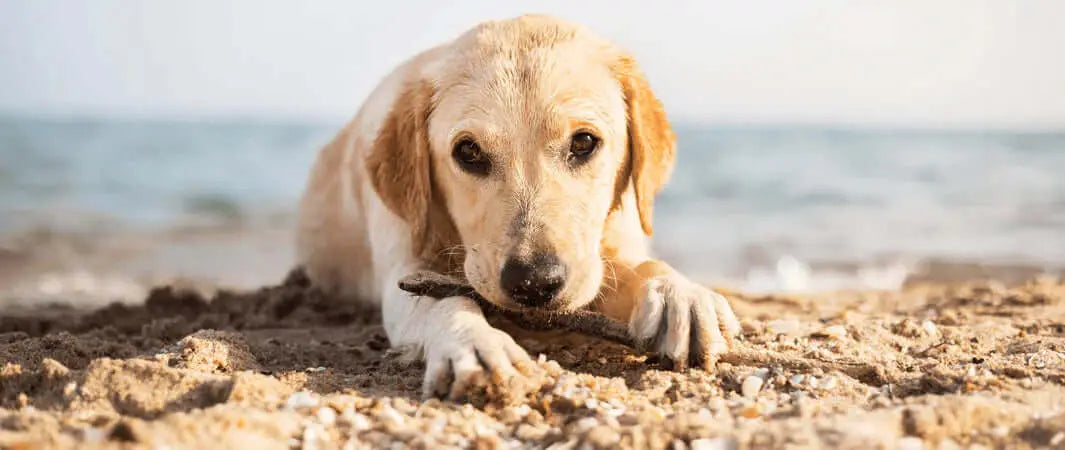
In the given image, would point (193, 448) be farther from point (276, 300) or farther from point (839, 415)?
point (276, 300)

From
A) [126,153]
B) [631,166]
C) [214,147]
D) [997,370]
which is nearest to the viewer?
[997,370]

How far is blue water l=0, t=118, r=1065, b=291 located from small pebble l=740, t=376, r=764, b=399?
247 inches

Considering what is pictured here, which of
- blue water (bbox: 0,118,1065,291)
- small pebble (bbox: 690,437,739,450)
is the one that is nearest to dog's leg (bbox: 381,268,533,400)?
small pebble (bbox: 690,437,739,450)

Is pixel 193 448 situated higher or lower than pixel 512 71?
lower

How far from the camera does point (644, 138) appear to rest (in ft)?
13.6

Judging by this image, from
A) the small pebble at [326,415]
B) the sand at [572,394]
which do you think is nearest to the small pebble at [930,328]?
the sand at [572,394]

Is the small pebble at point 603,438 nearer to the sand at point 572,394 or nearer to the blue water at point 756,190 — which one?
the sand at point 572,394

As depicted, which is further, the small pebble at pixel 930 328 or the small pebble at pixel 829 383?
the small pebble at pixel 930 328

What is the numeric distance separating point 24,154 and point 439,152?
19.6m

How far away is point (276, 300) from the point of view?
574cm

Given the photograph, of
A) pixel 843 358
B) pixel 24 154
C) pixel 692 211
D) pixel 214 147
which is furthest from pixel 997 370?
pixel 214 147

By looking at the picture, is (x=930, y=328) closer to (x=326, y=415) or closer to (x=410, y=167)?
(x=410, y=167)

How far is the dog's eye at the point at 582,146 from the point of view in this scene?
377 centimetres

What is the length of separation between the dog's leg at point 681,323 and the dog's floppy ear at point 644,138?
2.30 feet
